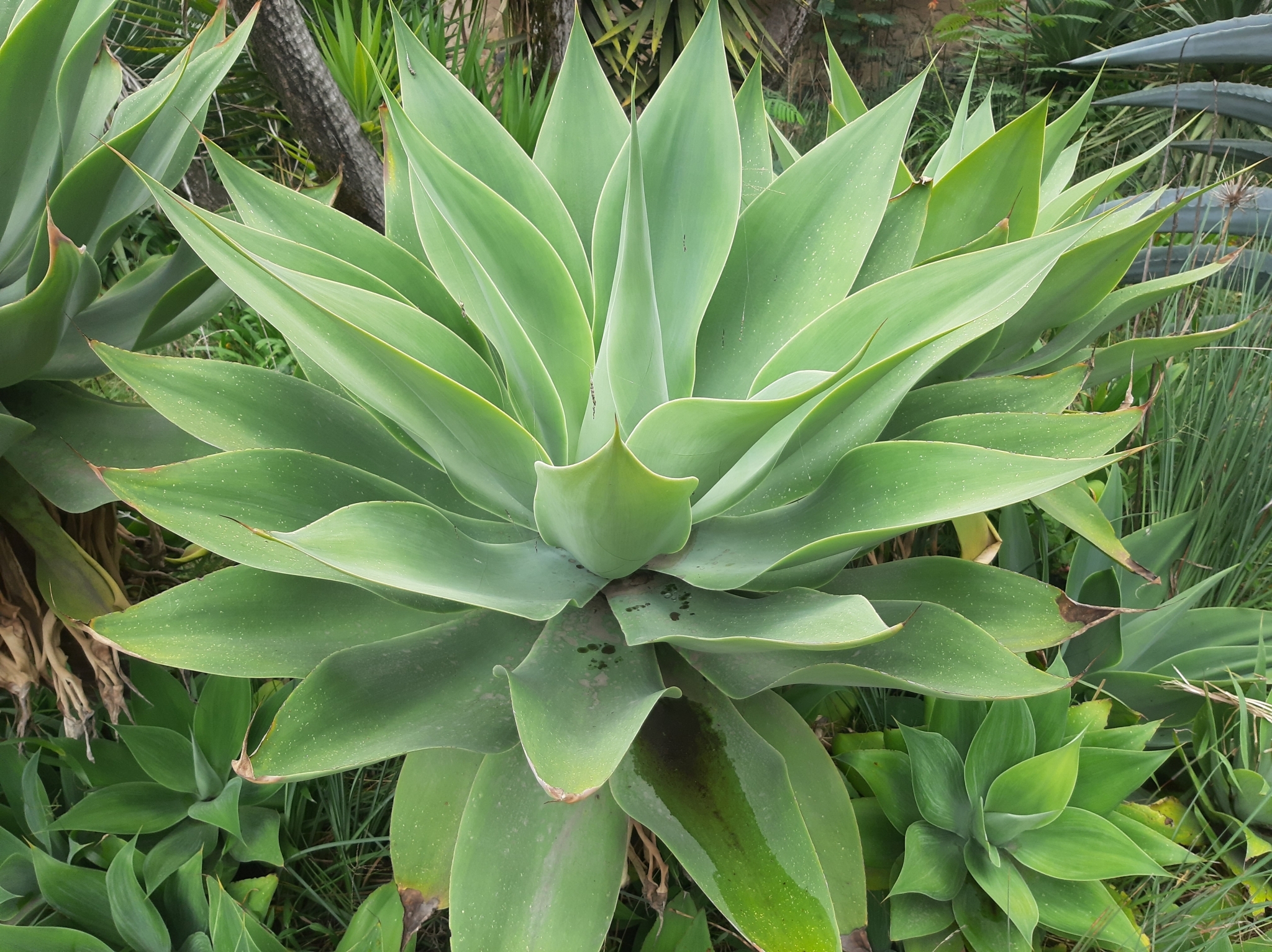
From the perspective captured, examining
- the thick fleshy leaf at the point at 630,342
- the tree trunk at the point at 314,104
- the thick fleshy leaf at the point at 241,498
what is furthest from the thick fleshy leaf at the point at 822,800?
the tree trunk at the point at 314,104

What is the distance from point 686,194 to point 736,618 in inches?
19.8

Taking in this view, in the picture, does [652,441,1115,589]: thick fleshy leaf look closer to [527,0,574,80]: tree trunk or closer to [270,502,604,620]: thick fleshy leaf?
[270,502,604,620]: thick fleshy leaf

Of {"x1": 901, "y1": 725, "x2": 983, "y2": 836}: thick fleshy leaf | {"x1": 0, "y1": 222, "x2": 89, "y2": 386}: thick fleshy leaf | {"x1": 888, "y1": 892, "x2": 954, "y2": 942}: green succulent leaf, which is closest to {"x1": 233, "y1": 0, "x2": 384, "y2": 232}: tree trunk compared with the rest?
{"x1": 0, "y1": 222, "x2": 89, "y2": 386}: thick fleshy leaf

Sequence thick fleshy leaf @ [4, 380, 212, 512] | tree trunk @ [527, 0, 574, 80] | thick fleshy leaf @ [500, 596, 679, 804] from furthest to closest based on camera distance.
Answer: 1. tree trunk @ [527, 0, 574, 80]
2. thick fleshy leaf @ [4, 380, 212, 512]
3. thick fleshy leaf @ [500, 596, 679, 804]

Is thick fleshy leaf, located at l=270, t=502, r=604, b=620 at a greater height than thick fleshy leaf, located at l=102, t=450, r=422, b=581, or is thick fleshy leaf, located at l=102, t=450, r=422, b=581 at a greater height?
thick fleshy leaf, located at l=102, t=450, r=422, b=581

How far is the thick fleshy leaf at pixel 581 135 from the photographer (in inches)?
40.8

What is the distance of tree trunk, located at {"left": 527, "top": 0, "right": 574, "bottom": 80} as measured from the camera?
3250 mm

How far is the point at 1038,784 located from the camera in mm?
898

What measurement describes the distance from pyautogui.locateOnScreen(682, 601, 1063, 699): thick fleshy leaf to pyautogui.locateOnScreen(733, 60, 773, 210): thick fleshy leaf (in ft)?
1.99

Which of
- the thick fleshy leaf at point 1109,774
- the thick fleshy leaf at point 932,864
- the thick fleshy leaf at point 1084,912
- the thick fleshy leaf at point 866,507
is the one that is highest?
the thick fleshy leaf at point 866,507

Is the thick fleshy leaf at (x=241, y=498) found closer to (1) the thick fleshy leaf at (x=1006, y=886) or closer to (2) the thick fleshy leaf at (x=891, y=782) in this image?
(2) the thick fleshy leaf at (x=891, y=782)

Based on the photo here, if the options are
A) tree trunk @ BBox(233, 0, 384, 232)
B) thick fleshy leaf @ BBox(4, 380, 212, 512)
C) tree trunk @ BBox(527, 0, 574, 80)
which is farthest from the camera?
tree trunk @ BBox(527, 0, 574, 80)

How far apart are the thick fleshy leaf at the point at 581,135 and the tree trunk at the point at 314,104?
3.04 ft

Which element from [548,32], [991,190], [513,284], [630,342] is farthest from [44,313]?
[548,32]
